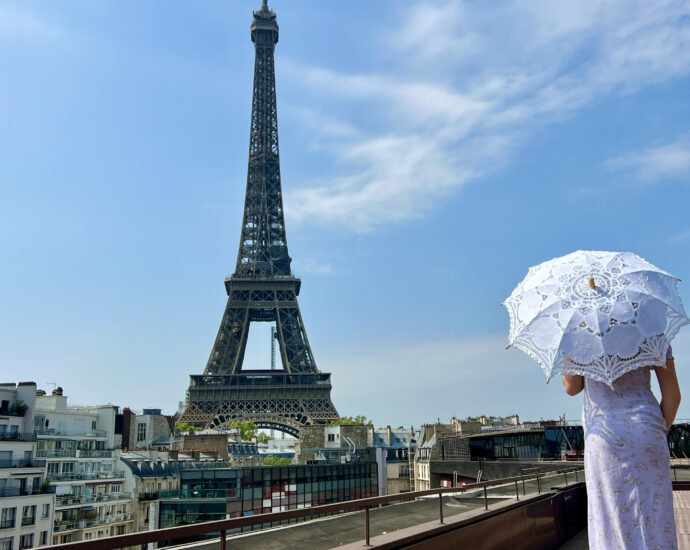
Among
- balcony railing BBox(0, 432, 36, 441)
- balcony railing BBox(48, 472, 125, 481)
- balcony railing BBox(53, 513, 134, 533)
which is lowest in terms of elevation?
balcony railing BBox(53, 513, 134, 533)

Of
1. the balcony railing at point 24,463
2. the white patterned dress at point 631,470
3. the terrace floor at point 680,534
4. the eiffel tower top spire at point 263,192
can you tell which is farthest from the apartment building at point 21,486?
the eiffel tower top spire at point 263,192

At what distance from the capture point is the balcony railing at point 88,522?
37375mm

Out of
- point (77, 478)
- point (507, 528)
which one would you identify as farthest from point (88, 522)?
point (507, 528)

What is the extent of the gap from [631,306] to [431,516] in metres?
4.08

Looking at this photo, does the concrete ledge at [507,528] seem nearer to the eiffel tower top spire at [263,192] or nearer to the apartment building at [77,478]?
the apartment building at [77,478]

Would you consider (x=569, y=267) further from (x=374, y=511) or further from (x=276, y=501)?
(x=276, y=501)

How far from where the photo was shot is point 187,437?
65.8 meters

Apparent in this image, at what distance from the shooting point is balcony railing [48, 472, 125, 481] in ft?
131

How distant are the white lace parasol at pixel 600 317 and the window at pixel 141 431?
231 ft

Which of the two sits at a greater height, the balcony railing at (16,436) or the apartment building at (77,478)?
the balcony railing at (16,436)

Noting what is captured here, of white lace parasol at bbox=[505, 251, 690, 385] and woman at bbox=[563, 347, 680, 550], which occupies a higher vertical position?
white lace parasol at bbox=[505, 251, 690, 385]

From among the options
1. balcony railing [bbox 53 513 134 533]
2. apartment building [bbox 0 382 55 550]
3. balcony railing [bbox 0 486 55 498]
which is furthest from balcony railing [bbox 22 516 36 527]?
balcony railing [bbox 53 513 134 533]

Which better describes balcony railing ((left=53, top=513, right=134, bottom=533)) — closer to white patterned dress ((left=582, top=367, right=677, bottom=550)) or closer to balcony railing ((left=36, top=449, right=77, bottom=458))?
balcony railing ((left=36, top=449, right=77, bottom=458))

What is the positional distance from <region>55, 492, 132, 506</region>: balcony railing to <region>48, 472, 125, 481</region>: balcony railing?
1.28 m
